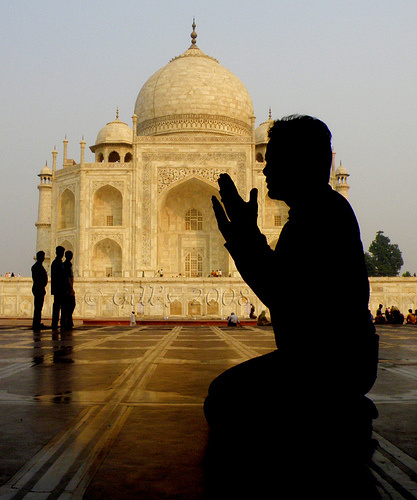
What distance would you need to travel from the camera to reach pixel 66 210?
90.9 feet

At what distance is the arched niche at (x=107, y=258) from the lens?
26203 millimetres

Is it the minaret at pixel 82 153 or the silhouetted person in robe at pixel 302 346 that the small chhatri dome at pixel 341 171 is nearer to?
the minaret at pixel 82 153

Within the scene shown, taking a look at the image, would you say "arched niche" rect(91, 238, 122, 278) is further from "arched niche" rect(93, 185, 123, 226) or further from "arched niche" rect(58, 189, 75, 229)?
"arched niche" rect(58, 189, 75, 229)

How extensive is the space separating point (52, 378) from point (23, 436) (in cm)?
133

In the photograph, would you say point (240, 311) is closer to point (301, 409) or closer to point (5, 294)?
point (5, 294)

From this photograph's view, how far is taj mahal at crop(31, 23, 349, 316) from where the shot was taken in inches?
1014

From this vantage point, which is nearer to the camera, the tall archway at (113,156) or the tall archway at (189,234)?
the tall archway at (189,234)

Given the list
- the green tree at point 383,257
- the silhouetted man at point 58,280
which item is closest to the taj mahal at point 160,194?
the silhouetted man at point 58,280

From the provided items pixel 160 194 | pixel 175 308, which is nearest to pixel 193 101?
pixel 160 194

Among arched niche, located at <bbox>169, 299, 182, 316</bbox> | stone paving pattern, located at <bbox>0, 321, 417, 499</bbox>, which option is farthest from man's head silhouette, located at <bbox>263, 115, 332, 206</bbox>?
arched niche, located at <bbox>169, 299, 182, 316</bbox>

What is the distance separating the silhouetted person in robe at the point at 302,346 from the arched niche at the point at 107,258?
24912 mm

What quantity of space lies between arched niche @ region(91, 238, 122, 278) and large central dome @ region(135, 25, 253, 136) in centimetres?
747

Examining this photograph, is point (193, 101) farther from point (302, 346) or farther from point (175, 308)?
point (302, 346)

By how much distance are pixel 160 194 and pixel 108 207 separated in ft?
9.17
